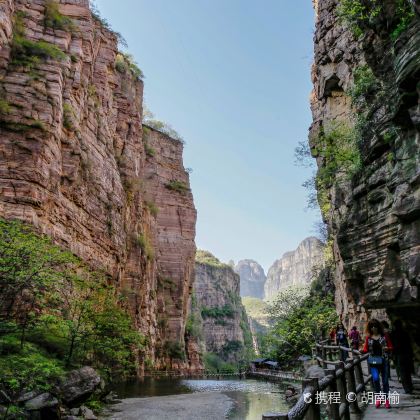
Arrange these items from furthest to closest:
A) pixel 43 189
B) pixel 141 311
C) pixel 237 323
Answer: pixel 237 323
pixel 141 311
pixel 43 189

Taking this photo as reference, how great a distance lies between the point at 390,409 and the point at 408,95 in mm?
8333

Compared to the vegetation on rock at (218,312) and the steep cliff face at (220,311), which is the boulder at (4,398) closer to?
the steep cliff face at (220,311)

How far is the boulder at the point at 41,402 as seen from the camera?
37.7ft

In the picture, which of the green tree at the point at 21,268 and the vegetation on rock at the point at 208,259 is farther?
the vegetation on rock at the point at 208,259

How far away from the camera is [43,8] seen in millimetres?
28422

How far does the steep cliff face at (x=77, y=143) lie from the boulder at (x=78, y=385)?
8.24 meters

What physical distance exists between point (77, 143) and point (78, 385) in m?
16.7

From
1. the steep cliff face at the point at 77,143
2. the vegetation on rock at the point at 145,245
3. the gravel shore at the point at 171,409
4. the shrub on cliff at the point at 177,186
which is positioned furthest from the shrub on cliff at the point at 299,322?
the shrub on cliff at the point at 177,186

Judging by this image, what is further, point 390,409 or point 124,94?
point 124,94

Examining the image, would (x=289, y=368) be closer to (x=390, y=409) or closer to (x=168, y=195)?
(x=168, y=195)

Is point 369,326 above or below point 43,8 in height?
below

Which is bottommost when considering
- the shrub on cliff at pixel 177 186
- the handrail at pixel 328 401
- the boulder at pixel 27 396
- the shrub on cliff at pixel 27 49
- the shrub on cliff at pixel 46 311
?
the boulder at pixel 27 396

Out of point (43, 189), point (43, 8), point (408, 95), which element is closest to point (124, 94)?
point (43, 8)

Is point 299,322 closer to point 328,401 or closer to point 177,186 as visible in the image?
point 177,186
